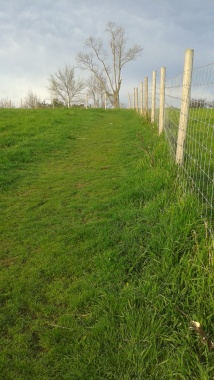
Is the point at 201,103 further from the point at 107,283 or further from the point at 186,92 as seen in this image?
the point at 107,283

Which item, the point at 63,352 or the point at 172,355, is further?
the point at 63,352

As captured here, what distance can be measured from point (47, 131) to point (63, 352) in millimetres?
9764

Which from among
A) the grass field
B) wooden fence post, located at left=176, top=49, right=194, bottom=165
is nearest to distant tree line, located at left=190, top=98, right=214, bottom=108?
wooden fence post, located at left=176, top=49, right=194, bottom=165

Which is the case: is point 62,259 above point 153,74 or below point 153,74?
below

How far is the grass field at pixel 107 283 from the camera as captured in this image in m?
2.02

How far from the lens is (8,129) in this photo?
37.4ft

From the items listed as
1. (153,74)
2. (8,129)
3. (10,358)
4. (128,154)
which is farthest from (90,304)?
(8,129)

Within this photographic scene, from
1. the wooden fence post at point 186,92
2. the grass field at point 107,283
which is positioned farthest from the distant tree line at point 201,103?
the grass field at point 107,283

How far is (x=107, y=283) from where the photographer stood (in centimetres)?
274

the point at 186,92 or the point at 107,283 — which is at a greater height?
the point at 186,92

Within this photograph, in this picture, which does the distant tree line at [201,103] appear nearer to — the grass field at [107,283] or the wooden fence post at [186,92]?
the wooden fence post at [186,92]

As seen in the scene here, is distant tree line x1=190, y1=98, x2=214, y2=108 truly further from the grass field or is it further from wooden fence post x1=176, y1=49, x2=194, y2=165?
the grass field

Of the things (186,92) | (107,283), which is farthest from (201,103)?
(107,283)

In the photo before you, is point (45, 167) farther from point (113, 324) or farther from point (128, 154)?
point (113, 324)
